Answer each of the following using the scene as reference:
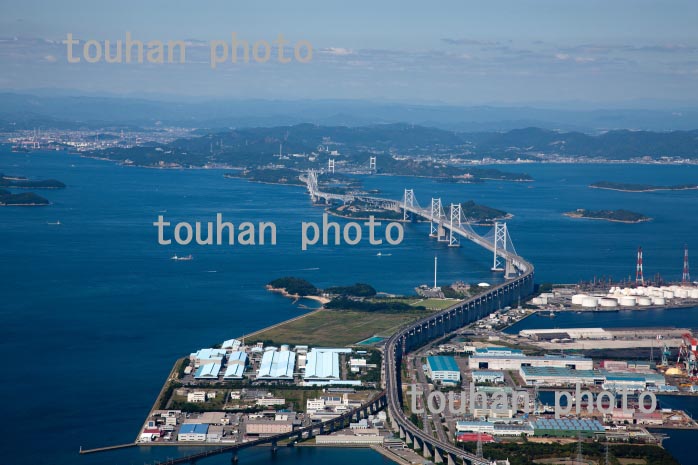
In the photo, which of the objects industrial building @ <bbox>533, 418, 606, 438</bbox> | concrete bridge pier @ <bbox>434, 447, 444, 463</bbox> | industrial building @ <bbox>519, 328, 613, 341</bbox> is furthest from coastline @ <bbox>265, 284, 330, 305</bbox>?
concrete bridge pier @ <bbox>434, 447, 444, 463</bbox>

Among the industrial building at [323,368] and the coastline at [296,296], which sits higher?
the coastline at [296,296]

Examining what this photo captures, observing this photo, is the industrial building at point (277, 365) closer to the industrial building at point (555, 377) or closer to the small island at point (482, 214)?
the industrial building at point (555, 377)

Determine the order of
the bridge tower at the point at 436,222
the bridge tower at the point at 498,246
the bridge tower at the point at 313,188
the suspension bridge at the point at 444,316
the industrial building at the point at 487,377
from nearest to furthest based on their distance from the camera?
the suspension bridge at the point at 444,316, the industrial building at the point at 487,377, the bridge tower at the point at 498,246, the bridge tower at the point at 436,222, the bridge tower at the point at 313,188

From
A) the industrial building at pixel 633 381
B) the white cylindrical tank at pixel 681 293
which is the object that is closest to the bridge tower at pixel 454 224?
the white cylindrical tank at pixel 681 293

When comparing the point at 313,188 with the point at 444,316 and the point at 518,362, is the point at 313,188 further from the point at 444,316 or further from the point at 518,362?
the point at 518,362

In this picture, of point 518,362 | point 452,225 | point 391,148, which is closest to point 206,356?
point 518,362

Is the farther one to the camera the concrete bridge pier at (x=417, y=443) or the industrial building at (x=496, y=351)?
the industrial building at (x=496, y=351)

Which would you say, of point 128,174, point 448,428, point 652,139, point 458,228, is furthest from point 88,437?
point 652,139

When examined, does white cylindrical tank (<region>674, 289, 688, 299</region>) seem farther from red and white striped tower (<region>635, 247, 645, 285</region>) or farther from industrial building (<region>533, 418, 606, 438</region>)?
industrial building (<region>533, 418, 606, 438</region>)
